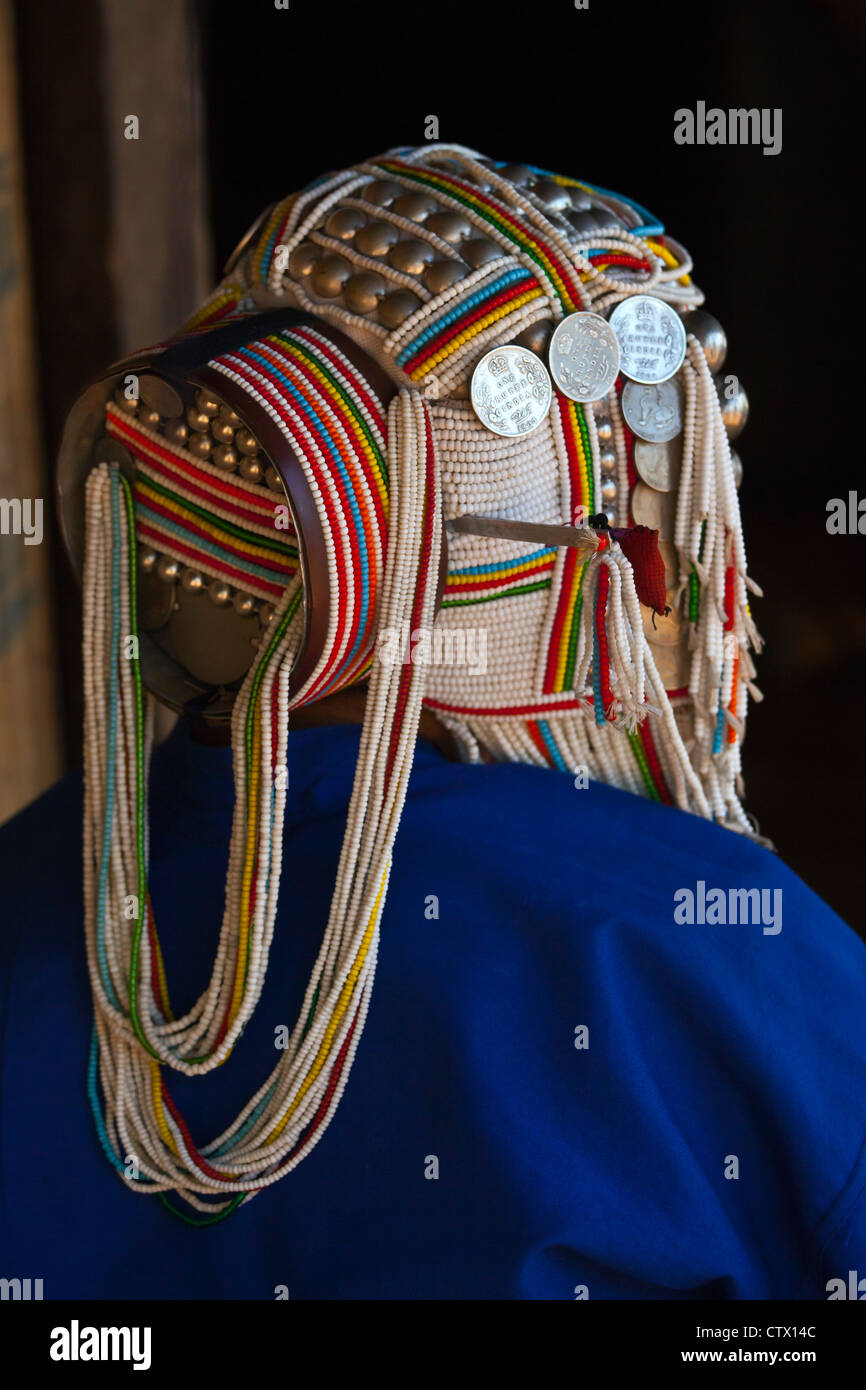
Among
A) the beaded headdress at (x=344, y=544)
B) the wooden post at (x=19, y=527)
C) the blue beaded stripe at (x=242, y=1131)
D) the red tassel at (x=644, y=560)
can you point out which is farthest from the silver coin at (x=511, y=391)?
the wooden post at (x=19, y=527)

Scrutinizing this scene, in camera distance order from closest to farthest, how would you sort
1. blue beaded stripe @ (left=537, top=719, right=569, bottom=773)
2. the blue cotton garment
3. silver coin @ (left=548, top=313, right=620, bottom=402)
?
1. the blue cotton garment
2. silver coin @ (left=548, top=313, right=620, bottom=402)
3. blue beaded stripe @ (left=537, top=719, right=569, bottom=773)

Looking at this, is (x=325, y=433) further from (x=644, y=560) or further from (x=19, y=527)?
(x=19, y=527)

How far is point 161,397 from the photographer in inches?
39.8

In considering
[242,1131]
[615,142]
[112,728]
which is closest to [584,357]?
[112,728]

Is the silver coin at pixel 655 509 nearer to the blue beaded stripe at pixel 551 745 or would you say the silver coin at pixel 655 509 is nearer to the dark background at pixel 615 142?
the blue beaded stripe at pixel 551 745

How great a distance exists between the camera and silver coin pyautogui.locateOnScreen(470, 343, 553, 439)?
1016 millimetres

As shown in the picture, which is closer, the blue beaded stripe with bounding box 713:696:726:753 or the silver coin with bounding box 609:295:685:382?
the silver coin with bounding box 609:295:685:382

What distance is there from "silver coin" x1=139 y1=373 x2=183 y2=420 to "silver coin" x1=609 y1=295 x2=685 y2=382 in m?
0.35

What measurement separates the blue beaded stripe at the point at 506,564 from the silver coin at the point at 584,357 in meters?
0.13

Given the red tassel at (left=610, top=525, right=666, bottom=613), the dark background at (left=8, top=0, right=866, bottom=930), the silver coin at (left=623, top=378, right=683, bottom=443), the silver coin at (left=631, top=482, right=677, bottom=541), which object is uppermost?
the dark background at (left=8, top=0, right=866, bottom=930)

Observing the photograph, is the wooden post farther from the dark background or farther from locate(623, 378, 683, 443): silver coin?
locate(623, 378, 683, 443): silver coin

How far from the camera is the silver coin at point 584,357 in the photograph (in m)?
1.04

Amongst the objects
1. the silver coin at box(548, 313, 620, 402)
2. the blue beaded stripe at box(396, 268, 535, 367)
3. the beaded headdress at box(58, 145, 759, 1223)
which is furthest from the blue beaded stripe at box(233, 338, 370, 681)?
the silver coin at box(548, 313, 620, 402)
